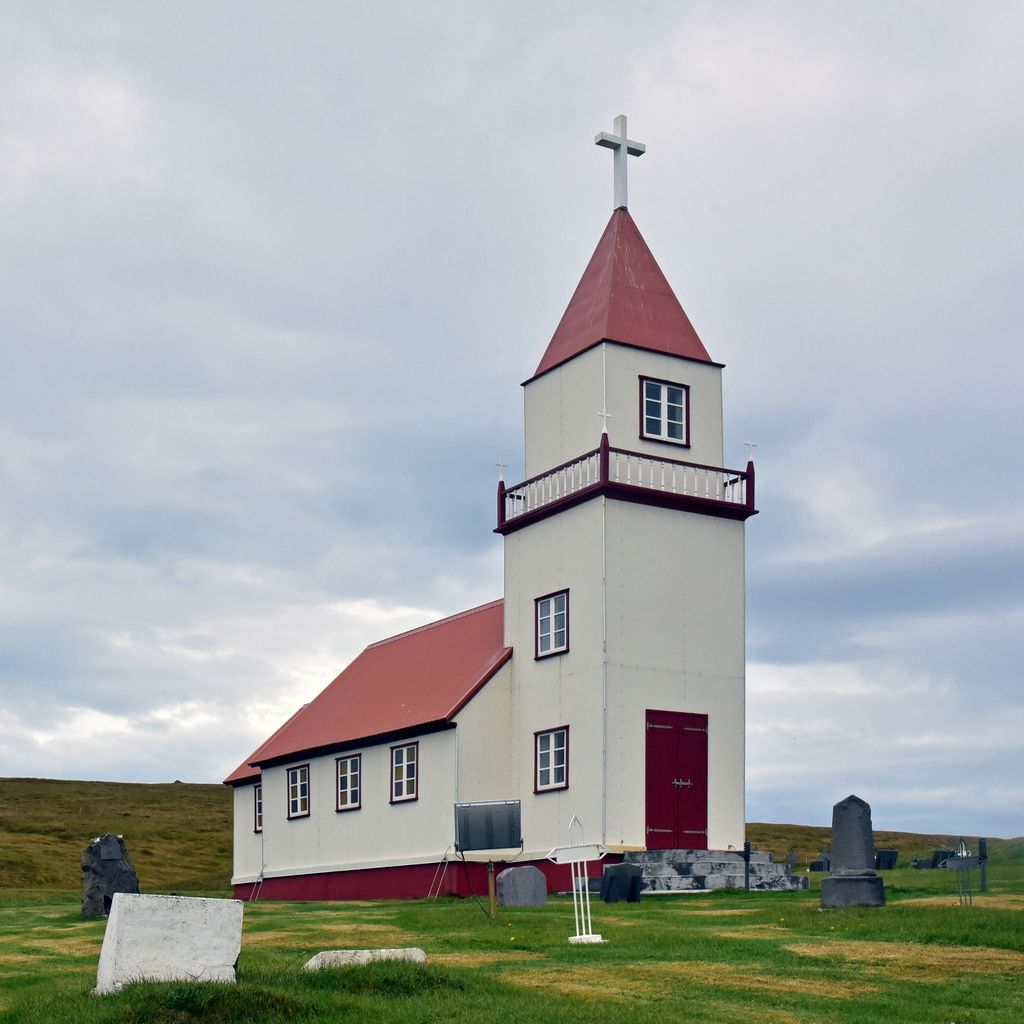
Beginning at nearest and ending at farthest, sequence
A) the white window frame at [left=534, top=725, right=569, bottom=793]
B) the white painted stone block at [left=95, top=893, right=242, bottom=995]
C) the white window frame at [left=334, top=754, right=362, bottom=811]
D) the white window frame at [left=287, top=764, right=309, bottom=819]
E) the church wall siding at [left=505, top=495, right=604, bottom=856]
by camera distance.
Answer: the white painted stone block at [left=95, top=893, right=242, bottom=995]
the church wall siding at [left=505, top=495, right=604, bottom=856]
the white window frame at [left=534, top=725, right=569, bottom=793]
the white window frame at [left=334, top=754, right=362, bottom=811]
the white window frame at [left=287, top=764, right=309, bottom=819]

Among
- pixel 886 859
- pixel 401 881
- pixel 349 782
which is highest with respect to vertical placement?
pixel 349 782

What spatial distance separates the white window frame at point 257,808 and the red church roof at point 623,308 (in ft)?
53.4

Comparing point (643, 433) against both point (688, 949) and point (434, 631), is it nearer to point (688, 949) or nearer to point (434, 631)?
point (434, 631)

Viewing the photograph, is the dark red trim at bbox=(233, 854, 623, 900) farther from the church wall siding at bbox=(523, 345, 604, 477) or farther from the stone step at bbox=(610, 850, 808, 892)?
the church wall siding at bbox=(523, 345, 604, 477)

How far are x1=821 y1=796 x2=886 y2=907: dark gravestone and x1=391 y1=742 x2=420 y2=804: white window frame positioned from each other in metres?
13.0

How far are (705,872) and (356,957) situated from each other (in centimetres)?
1762

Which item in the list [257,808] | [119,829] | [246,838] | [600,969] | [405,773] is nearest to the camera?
[600,969]

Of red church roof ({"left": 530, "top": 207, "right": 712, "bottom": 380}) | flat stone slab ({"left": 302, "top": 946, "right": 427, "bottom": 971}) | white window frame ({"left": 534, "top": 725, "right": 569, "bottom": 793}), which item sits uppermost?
red church roof ({"left": 530, "top": 207, "right": 712, "bottom": 380})

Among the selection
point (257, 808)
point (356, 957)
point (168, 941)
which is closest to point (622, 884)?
point (356, 957)

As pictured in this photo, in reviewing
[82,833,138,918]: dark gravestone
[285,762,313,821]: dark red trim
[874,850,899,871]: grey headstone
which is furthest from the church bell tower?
[82,833,138,918]: dark gravestone

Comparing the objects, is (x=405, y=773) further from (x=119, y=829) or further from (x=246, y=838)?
(x=119, y=829)

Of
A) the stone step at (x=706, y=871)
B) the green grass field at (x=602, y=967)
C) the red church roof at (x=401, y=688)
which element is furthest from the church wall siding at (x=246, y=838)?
the stone step at (x=706, y=871)

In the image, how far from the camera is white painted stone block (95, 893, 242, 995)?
49.6ft

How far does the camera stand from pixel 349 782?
131 ft
